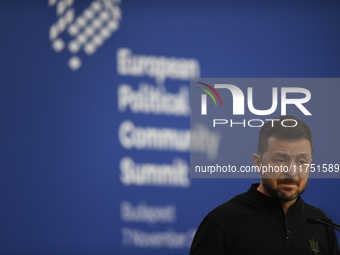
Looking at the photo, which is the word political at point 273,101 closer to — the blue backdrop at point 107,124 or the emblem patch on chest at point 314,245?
the blue backdrop at point 107,124

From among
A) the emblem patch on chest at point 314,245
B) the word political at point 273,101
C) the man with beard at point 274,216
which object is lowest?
the emblem patch on chest at point 314,245

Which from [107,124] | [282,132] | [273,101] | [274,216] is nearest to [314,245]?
[274,216]

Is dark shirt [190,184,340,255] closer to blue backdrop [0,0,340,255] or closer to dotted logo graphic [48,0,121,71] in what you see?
blue backdrop [0,0,340,255]

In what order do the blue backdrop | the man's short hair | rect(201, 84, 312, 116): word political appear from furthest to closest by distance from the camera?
the blue backdrop, rect(201, 84, 312, 116): word political, the man's short hair

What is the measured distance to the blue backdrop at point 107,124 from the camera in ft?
10.8

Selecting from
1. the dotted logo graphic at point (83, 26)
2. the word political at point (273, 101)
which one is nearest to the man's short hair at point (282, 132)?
the word political at point (273, 101)

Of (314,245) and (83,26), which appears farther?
(83,26)

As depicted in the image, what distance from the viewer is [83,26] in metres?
3.37

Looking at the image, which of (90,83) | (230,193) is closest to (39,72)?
(90,83)

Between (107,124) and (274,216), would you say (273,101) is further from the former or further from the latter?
(274,216)

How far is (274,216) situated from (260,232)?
0.10 m

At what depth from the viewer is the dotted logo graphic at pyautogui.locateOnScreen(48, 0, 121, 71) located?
131 inches

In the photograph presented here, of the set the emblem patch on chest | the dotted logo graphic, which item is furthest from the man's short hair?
the dotted logo graphic

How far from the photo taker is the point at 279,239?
166 cm
